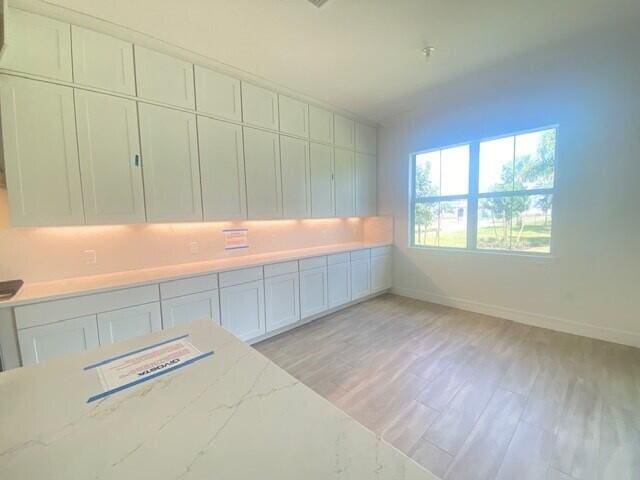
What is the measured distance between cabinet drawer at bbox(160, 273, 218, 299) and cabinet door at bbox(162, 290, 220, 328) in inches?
1.5

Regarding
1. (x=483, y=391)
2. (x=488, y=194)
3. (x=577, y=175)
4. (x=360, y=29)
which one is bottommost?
(x=483, y=391)

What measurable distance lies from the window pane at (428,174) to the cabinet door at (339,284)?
1726mm

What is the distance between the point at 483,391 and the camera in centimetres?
207

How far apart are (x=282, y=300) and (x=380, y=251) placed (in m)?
2.00

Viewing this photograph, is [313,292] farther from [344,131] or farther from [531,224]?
[531,224]

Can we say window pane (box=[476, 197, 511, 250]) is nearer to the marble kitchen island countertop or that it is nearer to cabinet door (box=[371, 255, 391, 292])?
cabinet door (box=[371, 255, 391, 292])

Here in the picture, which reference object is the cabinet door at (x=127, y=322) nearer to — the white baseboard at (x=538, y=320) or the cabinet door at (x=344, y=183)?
the cabinet door at (x=344, y=183)

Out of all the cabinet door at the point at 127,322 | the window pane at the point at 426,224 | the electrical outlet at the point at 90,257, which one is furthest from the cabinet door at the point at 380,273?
the electrical outlet at the point at 90,257

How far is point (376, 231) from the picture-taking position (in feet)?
15.8

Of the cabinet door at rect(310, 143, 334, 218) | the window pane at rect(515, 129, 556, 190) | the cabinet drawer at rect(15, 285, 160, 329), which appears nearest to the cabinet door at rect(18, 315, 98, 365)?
the cabinet drawer at rect(15, 285, 160, 329)

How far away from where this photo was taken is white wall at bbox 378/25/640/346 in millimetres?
2596

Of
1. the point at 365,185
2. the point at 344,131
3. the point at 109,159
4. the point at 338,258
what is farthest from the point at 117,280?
the point at 365,185

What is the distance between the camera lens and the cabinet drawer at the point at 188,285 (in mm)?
2271

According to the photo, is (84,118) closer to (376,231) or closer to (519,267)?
(376,231)
